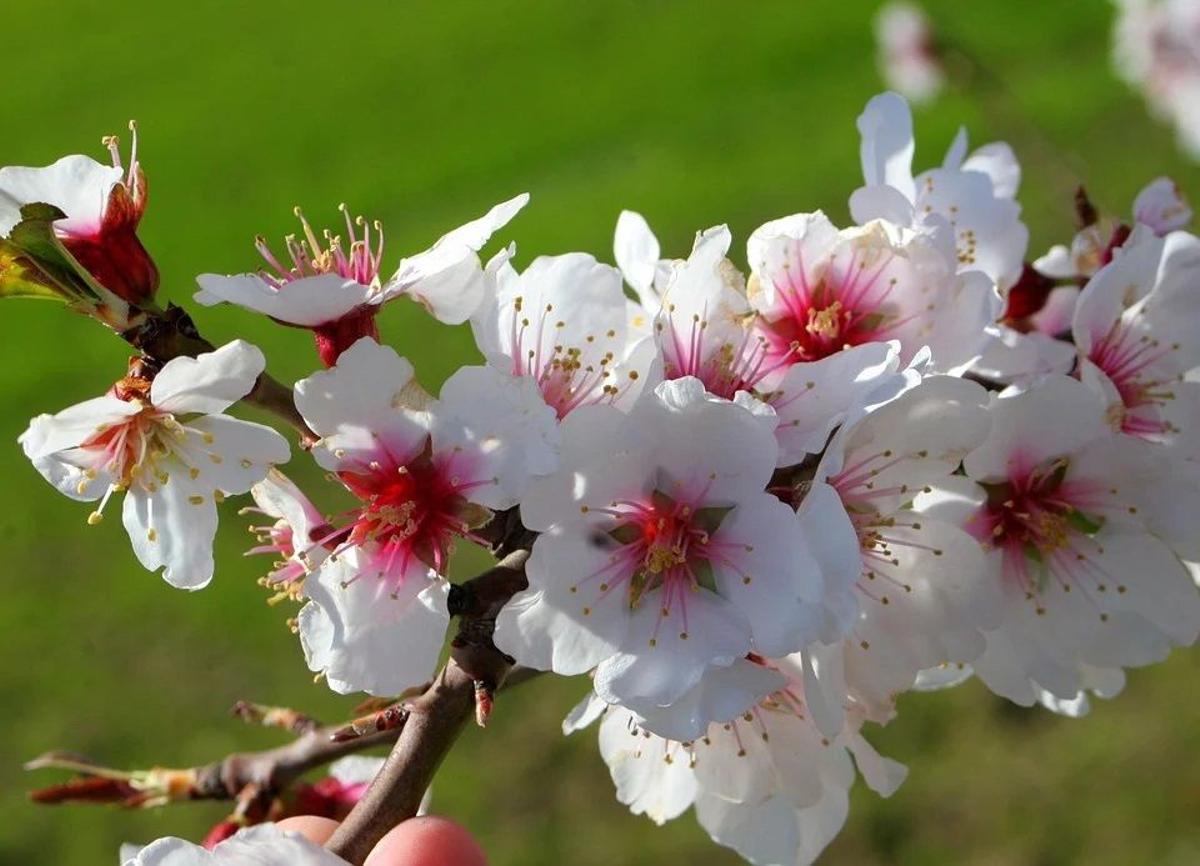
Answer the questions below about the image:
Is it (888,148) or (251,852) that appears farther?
(888,148)

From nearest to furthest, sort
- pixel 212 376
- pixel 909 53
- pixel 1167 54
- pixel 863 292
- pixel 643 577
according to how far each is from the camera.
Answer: pixel 212 376 → pixel 643 577 → pixel 863 292 → pixel 1167 54 → pixel 909 53

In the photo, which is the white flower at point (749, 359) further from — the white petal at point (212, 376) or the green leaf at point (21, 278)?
the green leaf at point (21, 278)

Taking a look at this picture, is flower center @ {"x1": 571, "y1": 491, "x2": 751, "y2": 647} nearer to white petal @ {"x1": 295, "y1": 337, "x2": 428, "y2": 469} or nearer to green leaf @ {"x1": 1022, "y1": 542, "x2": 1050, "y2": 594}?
white petal @ {"x1": 295, "y1": 337, "x2": 428, "y2": 469}

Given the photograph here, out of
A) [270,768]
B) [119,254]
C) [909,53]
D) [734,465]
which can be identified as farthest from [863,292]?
[909,53]

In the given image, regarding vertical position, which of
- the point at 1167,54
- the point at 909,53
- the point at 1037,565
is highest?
the point at 1037,565

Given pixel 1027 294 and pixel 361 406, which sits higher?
pixel 361 406

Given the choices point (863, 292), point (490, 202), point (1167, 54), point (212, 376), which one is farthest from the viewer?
point (490, 202)

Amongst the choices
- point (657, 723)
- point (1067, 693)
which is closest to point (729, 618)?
point (657, 723)

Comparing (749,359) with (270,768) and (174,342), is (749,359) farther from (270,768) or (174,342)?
(270,768)

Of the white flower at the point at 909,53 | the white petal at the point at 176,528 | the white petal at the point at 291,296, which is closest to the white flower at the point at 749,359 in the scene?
the white petal at the point at 291,296
